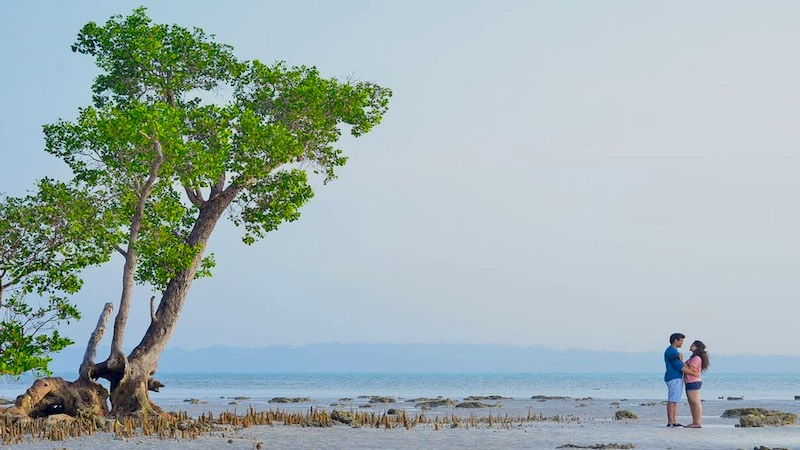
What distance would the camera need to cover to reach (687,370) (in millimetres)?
27766

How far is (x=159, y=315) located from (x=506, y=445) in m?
12.9

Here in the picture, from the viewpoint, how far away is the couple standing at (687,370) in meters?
27.8

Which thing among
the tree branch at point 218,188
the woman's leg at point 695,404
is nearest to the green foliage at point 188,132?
the tree branch at point 218,188

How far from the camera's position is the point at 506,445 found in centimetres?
2284

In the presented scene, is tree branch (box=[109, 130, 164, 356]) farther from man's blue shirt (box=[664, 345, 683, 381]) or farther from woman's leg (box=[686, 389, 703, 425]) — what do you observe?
woman's leg (box=[686, 389, 703, 425])

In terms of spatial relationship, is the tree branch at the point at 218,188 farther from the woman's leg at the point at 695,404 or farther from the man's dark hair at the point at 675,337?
the woman's leg at the point at 695,404

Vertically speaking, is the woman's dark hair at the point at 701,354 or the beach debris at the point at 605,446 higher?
the woman's dark hair at the point at 701,354

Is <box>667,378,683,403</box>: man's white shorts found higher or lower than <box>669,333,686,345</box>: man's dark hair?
lower

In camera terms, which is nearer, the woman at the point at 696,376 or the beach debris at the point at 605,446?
the beach debris at the point at 605,446

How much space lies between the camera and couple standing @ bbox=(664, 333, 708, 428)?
91.1ft

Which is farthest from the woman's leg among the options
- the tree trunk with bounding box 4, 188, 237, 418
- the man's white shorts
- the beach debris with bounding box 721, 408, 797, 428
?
the tree trunk with bounding box 4, 188, 237, 418

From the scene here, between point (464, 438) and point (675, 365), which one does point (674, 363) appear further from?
point (464, 438)

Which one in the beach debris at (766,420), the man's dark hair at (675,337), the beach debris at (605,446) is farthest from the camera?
the beach debris at (766,420)

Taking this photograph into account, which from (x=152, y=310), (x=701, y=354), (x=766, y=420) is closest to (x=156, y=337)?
(x=152, y=310)
